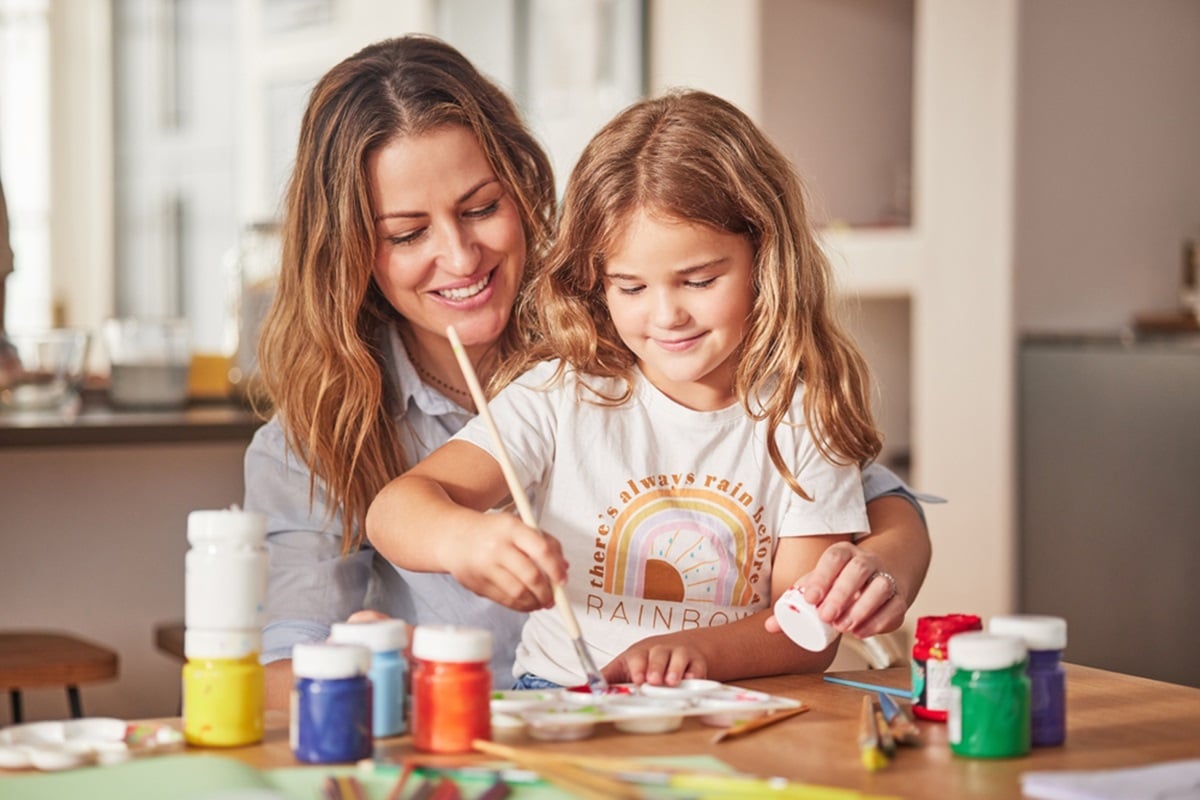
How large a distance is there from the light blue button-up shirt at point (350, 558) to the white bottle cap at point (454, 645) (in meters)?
0.57

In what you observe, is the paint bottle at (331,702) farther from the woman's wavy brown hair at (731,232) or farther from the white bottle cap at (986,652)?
the woman's wavy brown hair at (731,232)

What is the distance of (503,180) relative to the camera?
5.46 ft

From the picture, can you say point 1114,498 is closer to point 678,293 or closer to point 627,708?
point 678,293

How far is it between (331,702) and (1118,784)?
48cm

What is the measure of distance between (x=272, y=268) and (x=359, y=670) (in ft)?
6.74

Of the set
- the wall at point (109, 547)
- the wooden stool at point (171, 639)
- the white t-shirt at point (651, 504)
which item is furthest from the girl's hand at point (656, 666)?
the wall at point (109, 547)

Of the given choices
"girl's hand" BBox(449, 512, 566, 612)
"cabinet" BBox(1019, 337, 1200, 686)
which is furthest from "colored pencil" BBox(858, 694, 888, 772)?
"cabinet" BBox(1019, 337, 1200, 686)

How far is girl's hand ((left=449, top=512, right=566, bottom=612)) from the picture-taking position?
1.10m

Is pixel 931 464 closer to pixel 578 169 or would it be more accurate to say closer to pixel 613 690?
pixel 578 169

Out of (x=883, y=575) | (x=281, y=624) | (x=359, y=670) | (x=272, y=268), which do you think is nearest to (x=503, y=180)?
(x=281, y=624)

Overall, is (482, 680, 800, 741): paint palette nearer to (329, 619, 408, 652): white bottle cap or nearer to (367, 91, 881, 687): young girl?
(329, 619, 408, 652): white bottle cap

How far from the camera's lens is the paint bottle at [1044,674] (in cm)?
105

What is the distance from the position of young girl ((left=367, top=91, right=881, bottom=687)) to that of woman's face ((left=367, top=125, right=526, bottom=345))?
113 millimetres

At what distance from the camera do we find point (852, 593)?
120 cm
